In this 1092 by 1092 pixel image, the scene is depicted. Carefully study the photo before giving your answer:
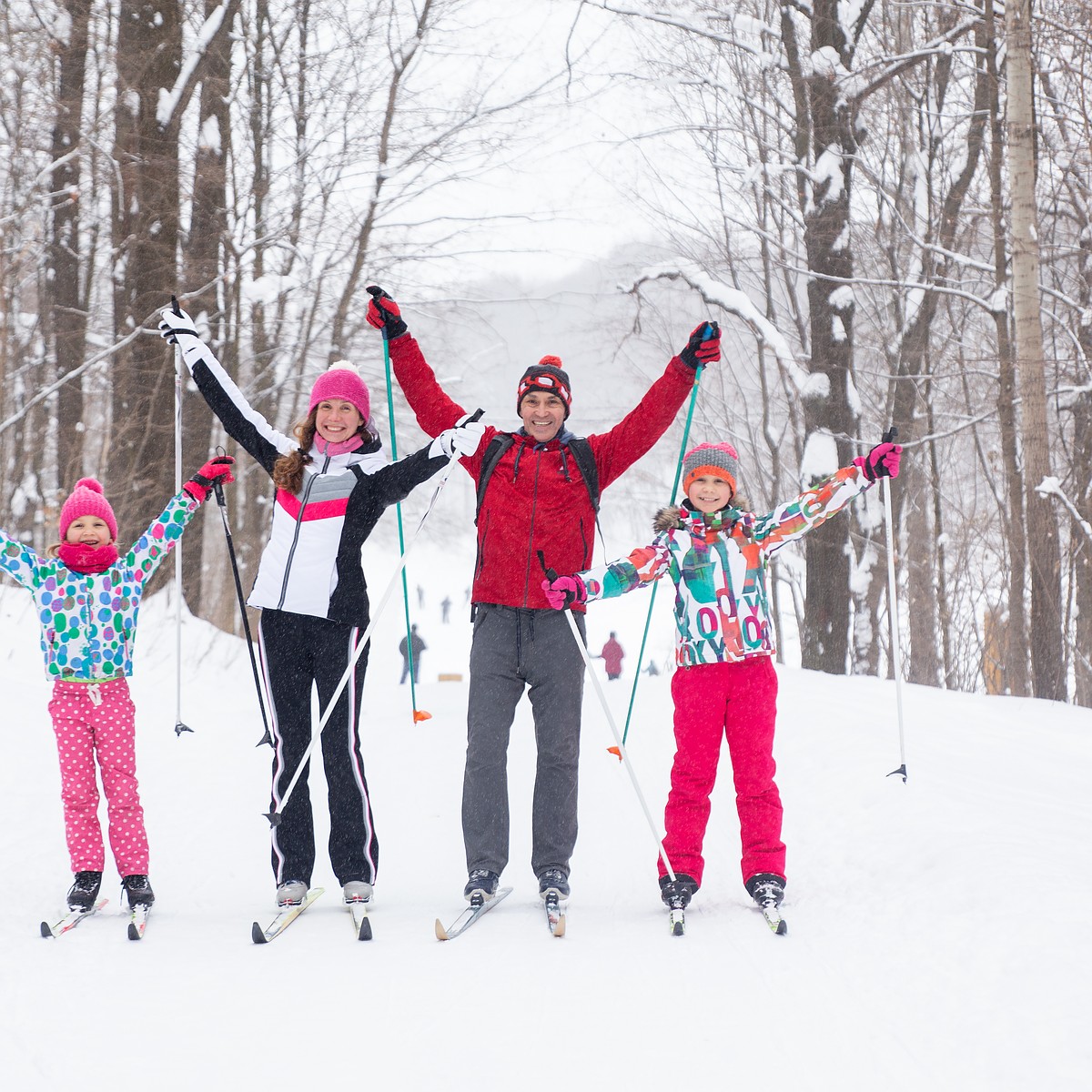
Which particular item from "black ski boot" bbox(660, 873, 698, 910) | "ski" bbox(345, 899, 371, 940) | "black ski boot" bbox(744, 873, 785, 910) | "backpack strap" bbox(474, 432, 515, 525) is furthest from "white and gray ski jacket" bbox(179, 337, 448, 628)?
"black ski boot" bbox(744, 873, 785, 910)

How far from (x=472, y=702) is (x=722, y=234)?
514 inches

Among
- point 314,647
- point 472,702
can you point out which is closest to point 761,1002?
point 472,702

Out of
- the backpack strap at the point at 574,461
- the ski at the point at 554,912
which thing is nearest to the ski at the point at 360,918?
the ski at the point at 554,912

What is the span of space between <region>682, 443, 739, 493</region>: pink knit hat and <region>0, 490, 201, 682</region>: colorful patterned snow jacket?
6.09 feet

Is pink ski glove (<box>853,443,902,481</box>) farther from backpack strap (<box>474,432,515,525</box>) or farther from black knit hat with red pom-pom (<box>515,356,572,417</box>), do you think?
backpack strap (<box>474,432,515,525</box>)

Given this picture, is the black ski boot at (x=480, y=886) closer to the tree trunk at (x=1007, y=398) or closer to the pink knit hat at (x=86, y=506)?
the pink knit hat at (x=86, y=506)

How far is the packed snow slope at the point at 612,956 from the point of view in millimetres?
2422

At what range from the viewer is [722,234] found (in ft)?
51.2

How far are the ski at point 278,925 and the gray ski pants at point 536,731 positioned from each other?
1.93 ft

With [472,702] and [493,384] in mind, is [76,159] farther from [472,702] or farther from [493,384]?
[472,702]

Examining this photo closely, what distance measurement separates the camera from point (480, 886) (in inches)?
146

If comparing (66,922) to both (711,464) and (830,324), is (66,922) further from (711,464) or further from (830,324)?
(830,324)

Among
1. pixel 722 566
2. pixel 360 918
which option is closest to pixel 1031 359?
pixel 722 566

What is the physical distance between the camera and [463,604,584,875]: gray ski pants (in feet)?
12.5
